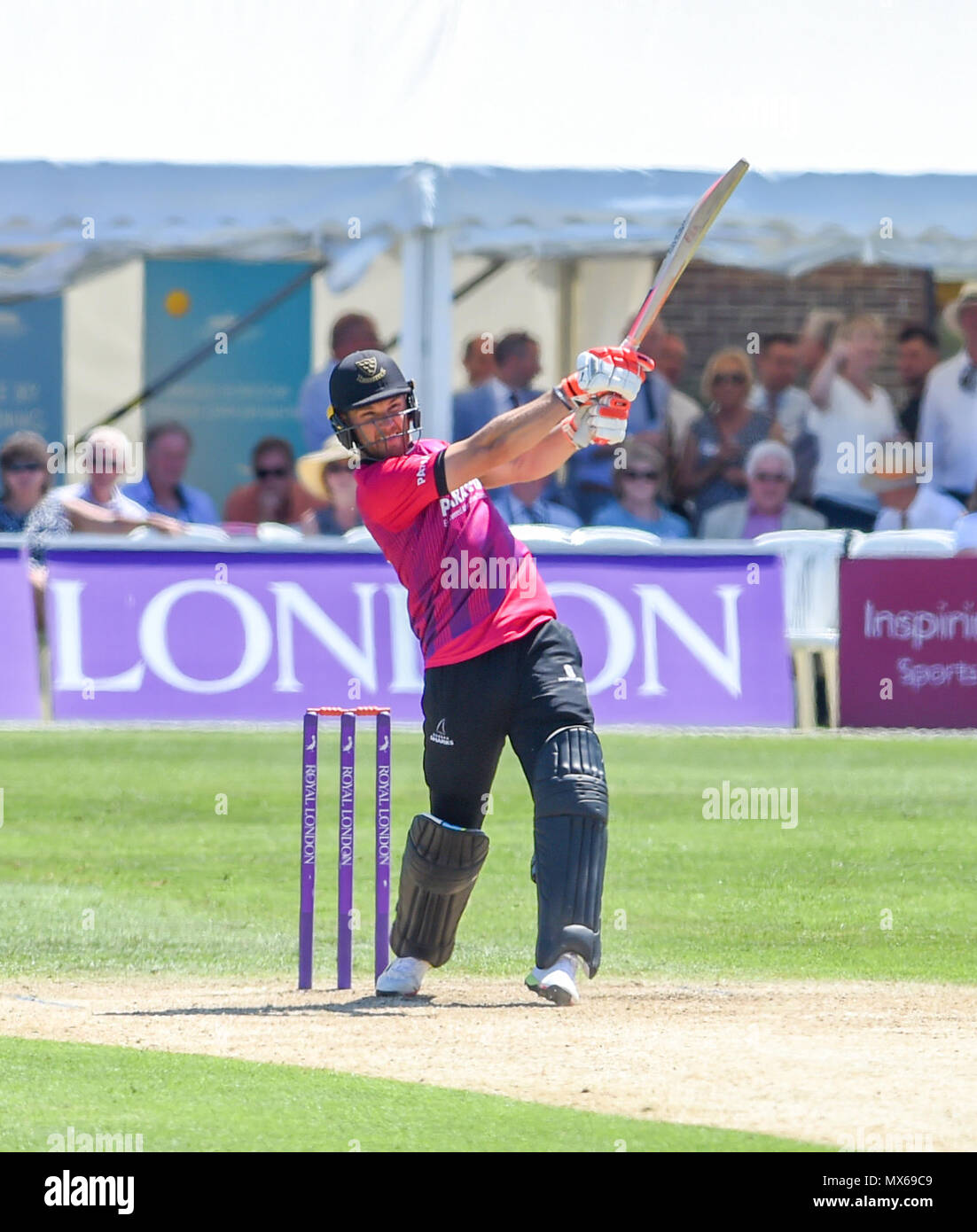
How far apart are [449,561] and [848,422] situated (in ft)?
39.5

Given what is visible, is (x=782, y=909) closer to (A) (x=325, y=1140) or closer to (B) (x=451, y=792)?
(B) (x=451, y=792)

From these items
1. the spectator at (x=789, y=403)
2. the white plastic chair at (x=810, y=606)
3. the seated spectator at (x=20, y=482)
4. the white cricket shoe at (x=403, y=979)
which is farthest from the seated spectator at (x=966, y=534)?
the white cricket shoe at (x=403, y=979)

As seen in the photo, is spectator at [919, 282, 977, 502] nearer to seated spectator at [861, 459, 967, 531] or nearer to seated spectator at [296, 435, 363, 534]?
seated spectator at [861, 459, 967, 531]

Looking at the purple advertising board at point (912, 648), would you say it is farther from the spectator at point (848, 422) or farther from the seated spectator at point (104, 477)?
the seated spectator at point (104, 477)

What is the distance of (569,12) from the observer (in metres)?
18.3

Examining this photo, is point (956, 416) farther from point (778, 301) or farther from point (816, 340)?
point (778, 301)

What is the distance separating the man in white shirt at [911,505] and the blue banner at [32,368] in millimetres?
8025

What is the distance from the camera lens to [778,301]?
24.7 m

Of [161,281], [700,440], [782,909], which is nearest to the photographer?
[782,909]

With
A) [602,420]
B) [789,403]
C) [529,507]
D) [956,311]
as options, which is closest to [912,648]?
[529,507]

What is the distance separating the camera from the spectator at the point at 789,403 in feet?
62.1

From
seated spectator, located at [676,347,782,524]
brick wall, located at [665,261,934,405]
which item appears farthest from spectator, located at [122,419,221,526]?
brick wall, located at [665,261,934,405]

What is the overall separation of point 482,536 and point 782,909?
284cm
